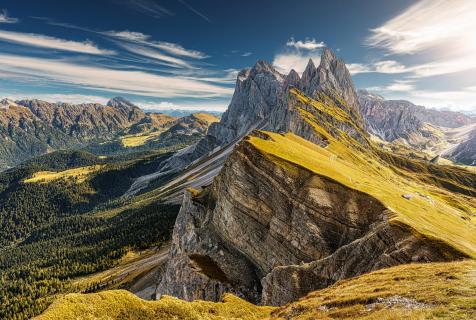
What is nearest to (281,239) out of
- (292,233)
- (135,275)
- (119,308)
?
(292,233)

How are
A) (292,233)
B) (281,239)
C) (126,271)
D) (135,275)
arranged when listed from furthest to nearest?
(126,271), (135,275), (281,239), (292,233)

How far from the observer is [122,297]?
29.7 metres

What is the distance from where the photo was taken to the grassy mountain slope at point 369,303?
23297 mm

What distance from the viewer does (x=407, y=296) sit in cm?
2711

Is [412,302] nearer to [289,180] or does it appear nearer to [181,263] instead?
[289,180]

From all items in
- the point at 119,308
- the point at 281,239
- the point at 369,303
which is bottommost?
the point at 281,239

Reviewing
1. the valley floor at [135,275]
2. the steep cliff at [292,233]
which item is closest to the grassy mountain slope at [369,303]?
the steep cliff at [292,233]

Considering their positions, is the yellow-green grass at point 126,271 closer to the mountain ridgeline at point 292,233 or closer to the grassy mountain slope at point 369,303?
the mountain ridgeline at point 292,233

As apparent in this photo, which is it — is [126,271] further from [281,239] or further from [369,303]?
[369,303]

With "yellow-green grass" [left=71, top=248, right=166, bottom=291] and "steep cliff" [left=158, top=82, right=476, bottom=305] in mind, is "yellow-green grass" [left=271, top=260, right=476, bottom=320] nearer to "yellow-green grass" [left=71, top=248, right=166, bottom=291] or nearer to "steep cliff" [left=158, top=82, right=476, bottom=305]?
"steep cliff" [left=158, top=82, right=476, bottom=305]

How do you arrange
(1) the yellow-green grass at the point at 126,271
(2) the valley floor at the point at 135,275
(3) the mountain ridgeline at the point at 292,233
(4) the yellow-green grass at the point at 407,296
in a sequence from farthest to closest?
(1) the yellow-green grass at the point at 126,271, (2) the valley floor at the point at 135,275, (3) the mountain ridgeline at the point at 292,233, (4) the yellow-green grass at the point at 407,296

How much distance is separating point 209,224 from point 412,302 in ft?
215

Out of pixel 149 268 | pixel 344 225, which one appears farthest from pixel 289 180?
pixel 149 268

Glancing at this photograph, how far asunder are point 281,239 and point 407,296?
3867 cm
